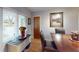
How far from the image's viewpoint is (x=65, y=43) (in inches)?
65.2

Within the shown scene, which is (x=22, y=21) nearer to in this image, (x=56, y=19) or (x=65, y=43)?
(x=56, y=19)

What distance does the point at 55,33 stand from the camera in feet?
5.60

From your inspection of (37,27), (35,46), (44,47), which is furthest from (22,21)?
(44,47)

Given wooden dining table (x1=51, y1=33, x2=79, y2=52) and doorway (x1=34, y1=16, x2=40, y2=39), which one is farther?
doorway (x1=34, y1=16, x2=40, y2=39)

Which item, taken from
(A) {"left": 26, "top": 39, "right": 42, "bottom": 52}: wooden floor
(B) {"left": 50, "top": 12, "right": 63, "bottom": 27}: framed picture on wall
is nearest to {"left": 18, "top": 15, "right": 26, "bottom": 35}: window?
(A) {"left": 26, "top": 39, "right": 42, "bottom": 52}: wooden floor

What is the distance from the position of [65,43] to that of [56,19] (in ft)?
1.39

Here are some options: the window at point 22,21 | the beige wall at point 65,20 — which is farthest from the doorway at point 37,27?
the window at point 22,21

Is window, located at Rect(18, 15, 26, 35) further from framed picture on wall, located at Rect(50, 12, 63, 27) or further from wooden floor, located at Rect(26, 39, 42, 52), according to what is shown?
framed picture on wall, located at Rect(50, 12, 63, 27)

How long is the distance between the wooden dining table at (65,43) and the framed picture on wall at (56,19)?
6.7 inches

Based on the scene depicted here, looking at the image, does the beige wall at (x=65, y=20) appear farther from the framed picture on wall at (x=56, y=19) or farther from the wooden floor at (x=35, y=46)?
the wooden floor at (x=35, y=46)

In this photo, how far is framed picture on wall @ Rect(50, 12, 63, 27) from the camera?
1.68m

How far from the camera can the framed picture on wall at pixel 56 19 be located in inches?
66.0

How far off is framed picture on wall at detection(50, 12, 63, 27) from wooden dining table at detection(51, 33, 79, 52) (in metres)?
0.17
